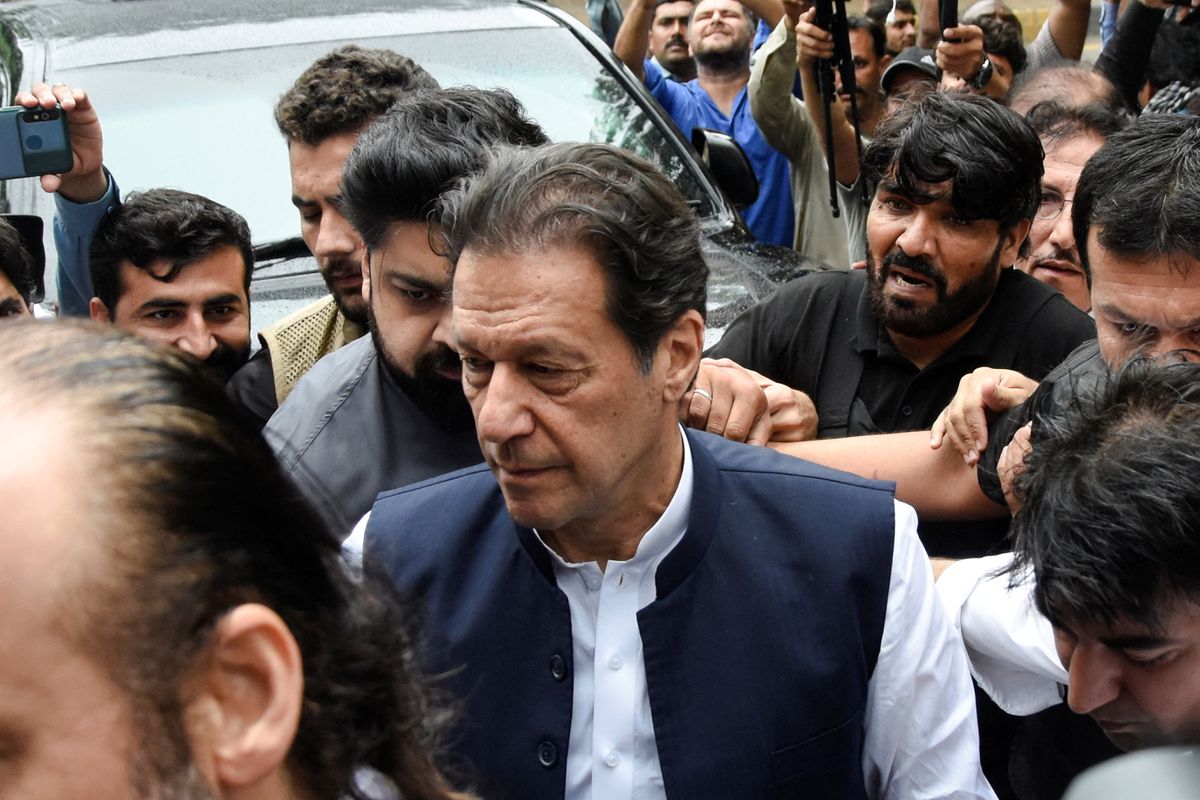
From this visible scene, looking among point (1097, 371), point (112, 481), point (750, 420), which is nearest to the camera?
point (112, 481)

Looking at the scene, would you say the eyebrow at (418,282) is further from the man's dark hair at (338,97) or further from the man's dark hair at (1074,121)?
the man's dark hair at (1074,121)

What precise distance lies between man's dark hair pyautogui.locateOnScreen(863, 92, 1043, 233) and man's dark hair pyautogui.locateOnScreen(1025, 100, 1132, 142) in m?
0.70

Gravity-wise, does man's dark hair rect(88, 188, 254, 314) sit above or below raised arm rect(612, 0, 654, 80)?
above

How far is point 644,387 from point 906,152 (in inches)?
51.4

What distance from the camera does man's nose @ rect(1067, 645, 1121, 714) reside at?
1.63 m

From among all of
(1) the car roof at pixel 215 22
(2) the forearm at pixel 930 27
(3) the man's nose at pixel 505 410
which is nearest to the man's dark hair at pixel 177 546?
(3) the man's nose at pixel 505 410

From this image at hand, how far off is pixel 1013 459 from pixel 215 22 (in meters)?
3.46

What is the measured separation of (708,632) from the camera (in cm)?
188

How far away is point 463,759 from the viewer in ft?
6.18

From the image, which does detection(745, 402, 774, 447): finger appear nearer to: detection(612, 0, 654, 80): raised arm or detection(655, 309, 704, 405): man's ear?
detection(655, 309, 704, 405): man's ear

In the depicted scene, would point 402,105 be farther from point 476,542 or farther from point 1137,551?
point 1137,551

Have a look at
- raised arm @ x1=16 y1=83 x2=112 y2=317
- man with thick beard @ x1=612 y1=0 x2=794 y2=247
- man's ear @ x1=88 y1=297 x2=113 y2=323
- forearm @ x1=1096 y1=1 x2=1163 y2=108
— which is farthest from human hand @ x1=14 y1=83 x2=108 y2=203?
forearm @ x1=1096 y1=1 x2=1163 y2=108

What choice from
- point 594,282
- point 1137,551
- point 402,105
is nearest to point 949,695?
point 1137,551

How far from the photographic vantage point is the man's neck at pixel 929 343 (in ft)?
9.85
